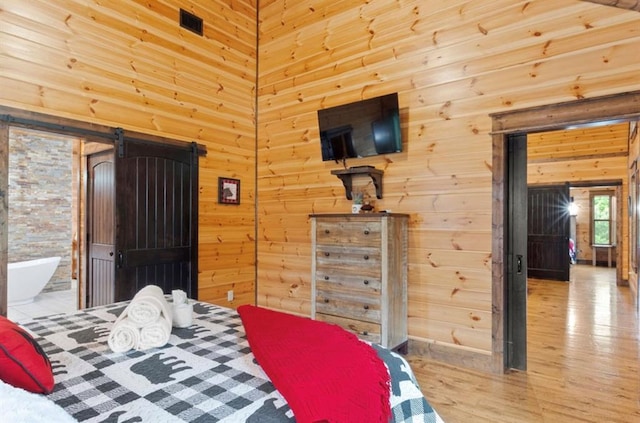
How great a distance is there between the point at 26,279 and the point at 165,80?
3.74 metres

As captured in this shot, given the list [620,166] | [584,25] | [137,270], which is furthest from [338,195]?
[620,166]

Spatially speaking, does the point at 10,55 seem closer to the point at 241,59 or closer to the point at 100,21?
the point at 100,21

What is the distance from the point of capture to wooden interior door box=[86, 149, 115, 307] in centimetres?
340

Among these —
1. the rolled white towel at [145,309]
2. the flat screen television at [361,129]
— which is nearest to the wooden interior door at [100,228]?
the rolled white towel at [145,309]

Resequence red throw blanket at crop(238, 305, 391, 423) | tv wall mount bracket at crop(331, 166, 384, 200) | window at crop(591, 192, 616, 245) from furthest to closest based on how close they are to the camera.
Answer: window at crop(591, 192, 616, 245)
tv wall mount bracket at crop(331, 166, 384, 200)
red throw blanket at crop(238, 305, 391, 423)

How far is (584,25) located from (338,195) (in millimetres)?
2439

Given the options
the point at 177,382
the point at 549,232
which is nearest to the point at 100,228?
the point at 177,382

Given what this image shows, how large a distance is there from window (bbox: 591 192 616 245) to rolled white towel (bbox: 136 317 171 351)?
12.8 m

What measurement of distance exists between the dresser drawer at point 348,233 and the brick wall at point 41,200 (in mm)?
5015

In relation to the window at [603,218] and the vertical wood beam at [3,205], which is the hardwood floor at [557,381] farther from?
the window at [603,218]

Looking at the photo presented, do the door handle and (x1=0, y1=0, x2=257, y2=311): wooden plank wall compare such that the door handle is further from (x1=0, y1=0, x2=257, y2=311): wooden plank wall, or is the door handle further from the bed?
(x1=0, y1=0, x2=257, y2=311): wooden plank wall

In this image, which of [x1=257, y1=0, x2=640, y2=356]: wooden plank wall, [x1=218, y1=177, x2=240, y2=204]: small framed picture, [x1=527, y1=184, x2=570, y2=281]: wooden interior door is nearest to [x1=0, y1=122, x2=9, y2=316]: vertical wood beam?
[x1=218, y1=177, x2=240, y2=204]: small framed picture

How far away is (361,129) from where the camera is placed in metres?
3.54

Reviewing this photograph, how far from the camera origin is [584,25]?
257cm
